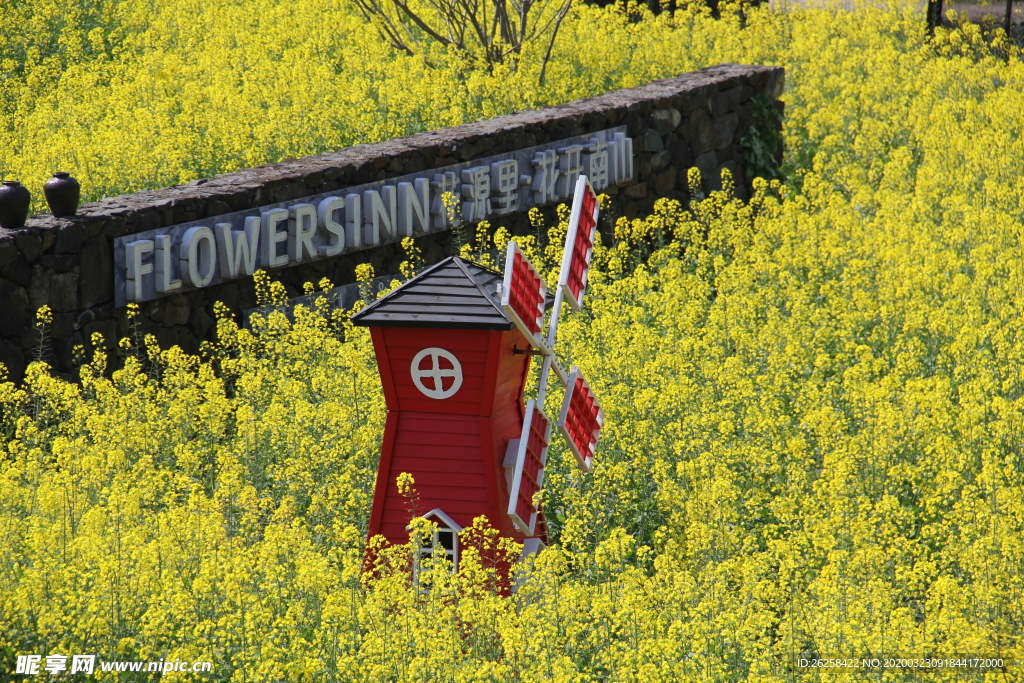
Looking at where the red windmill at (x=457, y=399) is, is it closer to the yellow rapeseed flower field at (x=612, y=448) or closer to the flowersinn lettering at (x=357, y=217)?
the yellow rapeseed flower field at (x=612, y=448)

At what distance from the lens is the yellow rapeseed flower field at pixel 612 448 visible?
5.38m

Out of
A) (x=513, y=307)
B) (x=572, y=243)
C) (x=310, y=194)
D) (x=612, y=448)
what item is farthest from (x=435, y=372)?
(x=310, y=194)

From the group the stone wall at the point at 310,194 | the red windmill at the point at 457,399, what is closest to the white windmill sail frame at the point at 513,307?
the red windmill at the point at 457,399

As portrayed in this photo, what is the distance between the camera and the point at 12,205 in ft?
27.0

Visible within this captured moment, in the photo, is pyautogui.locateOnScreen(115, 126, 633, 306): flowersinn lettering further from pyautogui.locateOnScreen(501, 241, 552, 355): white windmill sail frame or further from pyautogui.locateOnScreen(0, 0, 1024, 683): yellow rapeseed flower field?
pyautogui.locateOnScreen(501, 241, 552, 355): white windmill sail frame

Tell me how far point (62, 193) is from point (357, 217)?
243cm

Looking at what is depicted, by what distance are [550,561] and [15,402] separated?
4.34 metres

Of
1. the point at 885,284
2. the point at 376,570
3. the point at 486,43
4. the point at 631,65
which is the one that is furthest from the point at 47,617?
the point at 631,65

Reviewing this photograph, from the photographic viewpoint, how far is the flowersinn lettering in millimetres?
8852

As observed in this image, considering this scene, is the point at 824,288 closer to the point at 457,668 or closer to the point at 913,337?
the point at 913,337

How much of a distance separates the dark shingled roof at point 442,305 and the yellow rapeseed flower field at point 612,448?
1108 mm

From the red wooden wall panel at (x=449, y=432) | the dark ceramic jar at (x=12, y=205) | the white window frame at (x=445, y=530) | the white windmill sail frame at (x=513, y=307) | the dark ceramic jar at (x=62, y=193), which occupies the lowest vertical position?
the white window frame at (x=445, y=530)

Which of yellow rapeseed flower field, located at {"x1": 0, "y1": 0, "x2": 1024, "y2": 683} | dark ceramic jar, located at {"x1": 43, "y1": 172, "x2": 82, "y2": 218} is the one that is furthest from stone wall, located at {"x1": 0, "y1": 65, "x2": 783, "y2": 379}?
yellow rapeseed flower field, located at {"x1": 0, "y1": 0, "x2": 1024, "y2": 683}

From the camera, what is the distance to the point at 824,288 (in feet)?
32.9
